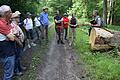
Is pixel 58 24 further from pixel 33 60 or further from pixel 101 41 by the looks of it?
pixel 33 60

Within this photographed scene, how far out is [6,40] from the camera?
6957 mm

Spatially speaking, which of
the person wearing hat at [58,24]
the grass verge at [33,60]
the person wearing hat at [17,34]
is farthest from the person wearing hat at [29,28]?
the person wearing hat at [17,34]

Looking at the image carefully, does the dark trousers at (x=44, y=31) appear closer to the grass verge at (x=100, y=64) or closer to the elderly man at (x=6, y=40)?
the grass verge at (x=100, y=64)

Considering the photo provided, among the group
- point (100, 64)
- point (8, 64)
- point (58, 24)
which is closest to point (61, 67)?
point (100, 64)

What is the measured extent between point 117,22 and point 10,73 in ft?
135

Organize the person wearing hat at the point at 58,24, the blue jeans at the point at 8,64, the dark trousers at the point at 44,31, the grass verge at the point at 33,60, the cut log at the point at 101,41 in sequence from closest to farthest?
the blue jeans at the point at 8,64
the grass verge at the point at 33,60
the cut log at the point at 101,41
the person wearing hat at the point at 58,24
the dark trousers at the point at 44,31

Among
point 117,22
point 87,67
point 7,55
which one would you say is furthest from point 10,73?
point 117,22

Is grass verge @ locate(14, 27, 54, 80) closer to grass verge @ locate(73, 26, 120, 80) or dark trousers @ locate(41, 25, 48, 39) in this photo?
Result: dark trousers @ locate(41, 25, 48, 39)

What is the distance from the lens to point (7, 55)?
22.9 feet

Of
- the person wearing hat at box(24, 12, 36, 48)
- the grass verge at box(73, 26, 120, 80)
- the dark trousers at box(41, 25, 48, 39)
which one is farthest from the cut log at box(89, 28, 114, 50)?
the dark trousers at box(41, 25, 48, 39)

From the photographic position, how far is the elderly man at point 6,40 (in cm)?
679

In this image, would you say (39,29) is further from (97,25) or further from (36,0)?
(36,0)

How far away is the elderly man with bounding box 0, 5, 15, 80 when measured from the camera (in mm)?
6789

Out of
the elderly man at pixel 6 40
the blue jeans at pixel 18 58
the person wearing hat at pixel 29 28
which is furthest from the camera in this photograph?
the person wearing hat at pixel 29 28
